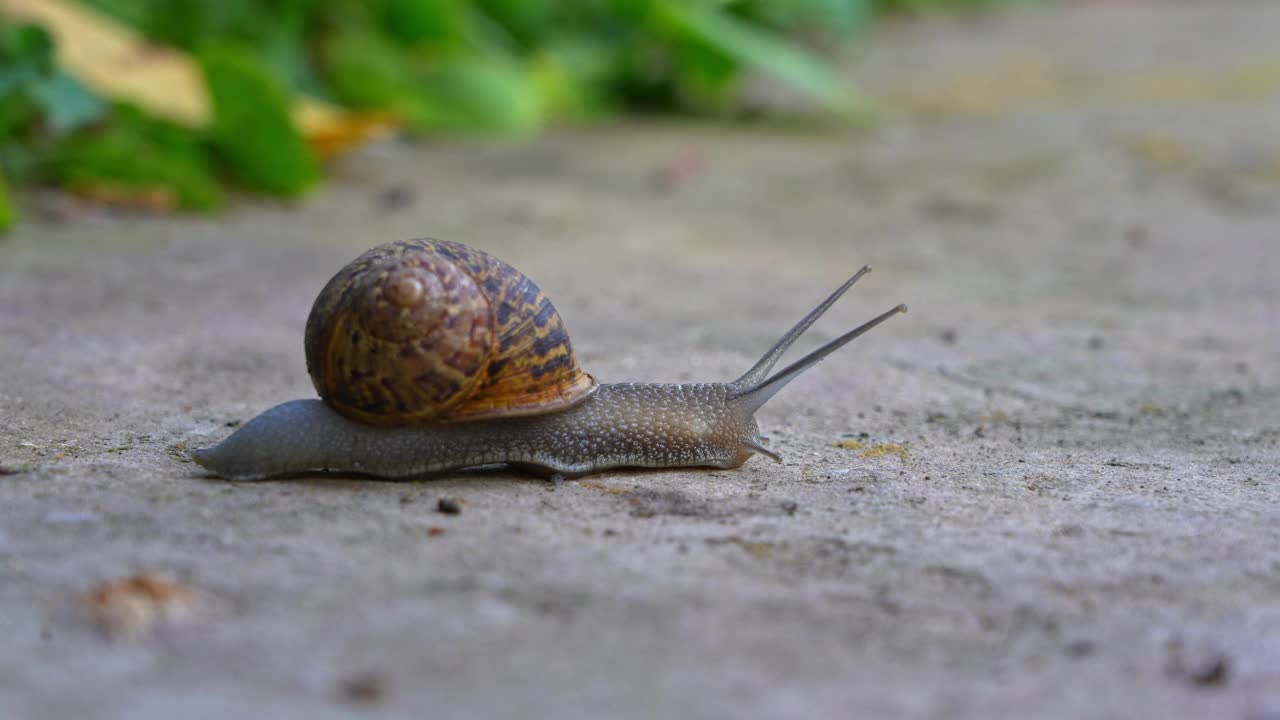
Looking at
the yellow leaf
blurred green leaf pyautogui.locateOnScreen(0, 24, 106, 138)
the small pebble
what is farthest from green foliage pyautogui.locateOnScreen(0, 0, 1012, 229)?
the small pebble

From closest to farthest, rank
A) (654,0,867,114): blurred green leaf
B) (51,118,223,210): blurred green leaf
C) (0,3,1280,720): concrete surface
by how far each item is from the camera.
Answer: (0,3,1280,720): concrete surface, (51,118,223,210): blurred green leaf, (654,0,867,114): blurred green leaf

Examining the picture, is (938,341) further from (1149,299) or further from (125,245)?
(125,245)

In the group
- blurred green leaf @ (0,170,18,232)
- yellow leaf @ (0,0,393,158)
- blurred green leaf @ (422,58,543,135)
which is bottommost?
blurred green leaf @ (0,170,18,232)

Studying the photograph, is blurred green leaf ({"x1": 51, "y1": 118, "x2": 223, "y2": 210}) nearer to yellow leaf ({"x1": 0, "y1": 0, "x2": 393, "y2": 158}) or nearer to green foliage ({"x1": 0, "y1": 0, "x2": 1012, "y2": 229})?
green foliage ({"x1": 0, "y1": 0, "x2": 1012, "y2": 229})

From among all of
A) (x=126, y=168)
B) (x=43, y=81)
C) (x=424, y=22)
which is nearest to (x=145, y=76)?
(x=126, y=168)

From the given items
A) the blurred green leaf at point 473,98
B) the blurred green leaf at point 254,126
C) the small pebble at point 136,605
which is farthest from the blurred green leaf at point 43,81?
the small pebble at point 136,605

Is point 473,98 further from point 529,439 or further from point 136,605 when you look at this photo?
point 136,605
